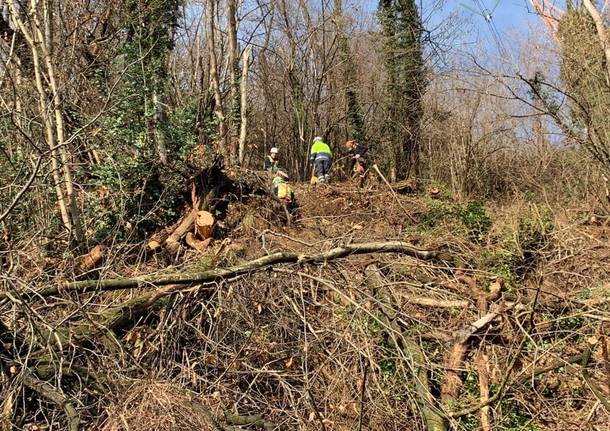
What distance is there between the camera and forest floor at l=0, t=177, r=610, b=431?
414cm

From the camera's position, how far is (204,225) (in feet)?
24.3

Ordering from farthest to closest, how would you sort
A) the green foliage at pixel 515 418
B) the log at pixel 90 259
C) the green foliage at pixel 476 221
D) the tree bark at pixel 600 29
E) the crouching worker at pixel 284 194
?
the crouching worker at pixel 284 194
the green foliage at pixel 476 221
the tree bark at pixel 600 29
the log at pixel 90 259
the green foliage at pixel 515 418

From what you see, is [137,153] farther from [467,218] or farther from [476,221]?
[476,221]

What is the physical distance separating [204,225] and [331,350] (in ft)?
10.8

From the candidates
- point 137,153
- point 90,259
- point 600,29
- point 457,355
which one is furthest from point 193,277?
point 600,29

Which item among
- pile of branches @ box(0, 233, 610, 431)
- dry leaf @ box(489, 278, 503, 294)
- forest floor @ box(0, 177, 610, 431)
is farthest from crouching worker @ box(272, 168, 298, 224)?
dry leaf @ box(489, 278, 503, 294)

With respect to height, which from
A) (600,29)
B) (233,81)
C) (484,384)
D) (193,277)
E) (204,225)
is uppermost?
(233,81)

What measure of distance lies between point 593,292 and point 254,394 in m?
3.16

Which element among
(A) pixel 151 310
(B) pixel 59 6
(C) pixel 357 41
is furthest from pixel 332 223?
(C) pixel 357 41

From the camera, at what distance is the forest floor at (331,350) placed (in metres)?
4.14

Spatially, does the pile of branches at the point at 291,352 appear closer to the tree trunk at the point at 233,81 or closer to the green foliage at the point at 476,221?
the green foliage at the point at 476,221

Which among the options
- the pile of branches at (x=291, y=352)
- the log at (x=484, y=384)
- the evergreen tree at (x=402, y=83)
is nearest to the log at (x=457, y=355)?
the pile of branches at (x=291, y=352)

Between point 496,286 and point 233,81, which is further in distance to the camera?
point 233,81

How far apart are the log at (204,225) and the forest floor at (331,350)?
1.72 meters
